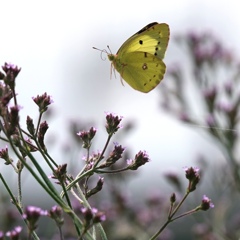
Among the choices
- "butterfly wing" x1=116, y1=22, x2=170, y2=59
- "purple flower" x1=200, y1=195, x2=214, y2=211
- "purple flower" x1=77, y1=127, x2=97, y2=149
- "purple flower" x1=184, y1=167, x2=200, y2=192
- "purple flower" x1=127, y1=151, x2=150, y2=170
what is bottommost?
"purple flower" x1=200, y1=195, x2=214, y2=211

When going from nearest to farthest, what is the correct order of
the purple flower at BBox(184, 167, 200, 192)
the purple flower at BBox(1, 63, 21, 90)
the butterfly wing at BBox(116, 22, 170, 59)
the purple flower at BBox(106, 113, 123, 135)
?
the purple flower at BBox(1, 63, 21, 90), the purple flower at BBox(184, 167, 200, 192), the purple flower at BBox(106, 113, 123, 135), the butterfly wing at BBox(116, 22, 170, 59)

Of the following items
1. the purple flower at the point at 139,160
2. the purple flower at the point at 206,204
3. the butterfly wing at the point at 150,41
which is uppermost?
the butterfly wing at the point at 150,41

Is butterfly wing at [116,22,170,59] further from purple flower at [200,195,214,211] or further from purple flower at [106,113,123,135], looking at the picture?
purple flower at [200,195,214,211]

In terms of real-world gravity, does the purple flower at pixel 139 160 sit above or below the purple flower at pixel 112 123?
below

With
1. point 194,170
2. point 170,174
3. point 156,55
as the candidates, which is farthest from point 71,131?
point 194,170

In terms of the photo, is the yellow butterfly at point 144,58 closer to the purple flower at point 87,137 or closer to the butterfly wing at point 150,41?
the butterfly wing at point 150,41

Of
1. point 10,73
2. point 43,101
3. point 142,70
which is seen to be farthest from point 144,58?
point 10,73

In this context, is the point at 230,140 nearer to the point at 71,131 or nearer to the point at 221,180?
the point at 221,180

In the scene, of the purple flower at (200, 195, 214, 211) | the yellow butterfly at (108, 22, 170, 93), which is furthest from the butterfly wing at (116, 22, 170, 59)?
the purple flower at (200, 195, 214, 211)

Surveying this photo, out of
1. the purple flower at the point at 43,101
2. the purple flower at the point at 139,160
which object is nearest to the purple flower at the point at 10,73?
the purple flower at the point at 43,101
